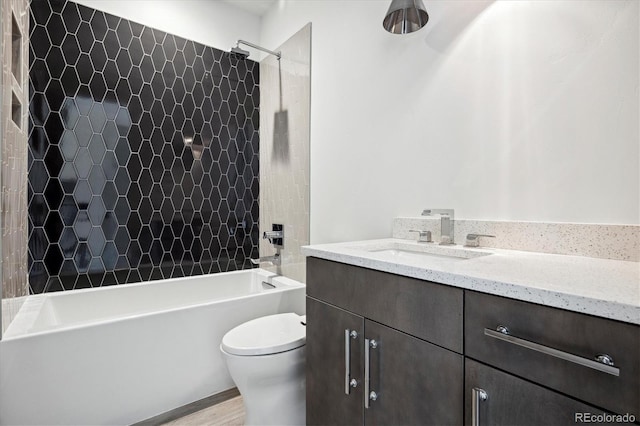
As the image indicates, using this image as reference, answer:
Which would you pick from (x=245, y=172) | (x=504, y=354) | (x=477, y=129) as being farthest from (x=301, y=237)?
(x=504, y=354)

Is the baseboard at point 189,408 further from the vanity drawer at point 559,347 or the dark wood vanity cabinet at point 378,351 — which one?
the vanity drawer at point 559,347

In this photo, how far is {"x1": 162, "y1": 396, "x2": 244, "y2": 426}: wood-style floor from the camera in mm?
1783

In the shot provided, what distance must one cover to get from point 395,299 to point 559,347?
1.44ft

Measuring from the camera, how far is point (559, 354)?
0.66 m

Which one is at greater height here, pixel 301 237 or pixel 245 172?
pixel 245 172

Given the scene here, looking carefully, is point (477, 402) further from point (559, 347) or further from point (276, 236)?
point (276, 236)

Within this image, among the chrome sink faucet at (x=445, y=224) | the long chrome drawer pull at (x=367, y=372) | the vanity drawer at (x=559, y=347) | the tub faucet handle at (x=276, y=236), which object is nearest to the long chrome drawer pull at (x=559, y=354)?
the vanity drawer at (x=559, y=347)

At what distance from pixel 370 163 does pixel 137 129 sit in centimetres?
183

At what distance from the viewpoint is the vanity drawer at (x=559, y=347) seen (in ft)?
1.94

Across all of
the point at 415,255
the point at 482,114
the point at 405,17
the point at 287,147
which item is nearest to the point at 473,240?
the point at 415,255

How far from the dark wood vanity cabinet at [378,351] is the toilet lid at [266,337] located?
239 mm

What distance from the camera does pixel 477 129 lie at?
145 cm

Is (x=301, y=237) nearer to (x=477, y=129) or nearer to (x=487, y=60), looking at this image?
(x=477, y=129)

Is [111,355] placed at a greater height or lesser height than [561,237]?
lesser
